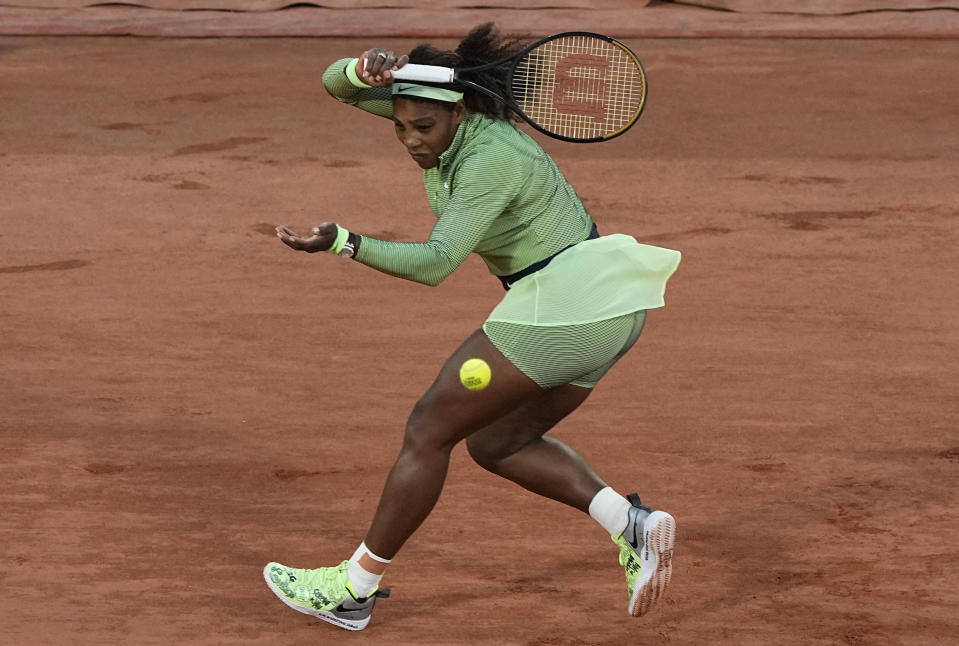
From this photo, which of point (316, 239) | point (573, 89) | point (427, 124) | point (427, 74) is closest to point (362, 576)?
point (316, 239)

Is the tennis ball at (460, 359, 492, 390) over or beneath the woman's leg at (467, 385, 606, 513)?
over

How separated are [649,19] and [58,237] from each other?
7000mm

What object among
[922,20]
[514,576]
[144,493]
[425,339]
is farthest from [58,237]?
[922,20]

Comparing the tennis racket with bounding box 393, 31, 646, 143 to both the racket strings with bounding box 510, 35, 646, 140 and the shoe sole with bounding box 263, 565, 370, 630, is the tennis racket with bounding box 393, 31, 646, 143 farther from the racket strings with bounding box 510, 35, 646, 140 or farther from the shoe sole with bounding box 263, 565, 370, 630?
the shoe sole with bounding box 263, 565, 370, 630

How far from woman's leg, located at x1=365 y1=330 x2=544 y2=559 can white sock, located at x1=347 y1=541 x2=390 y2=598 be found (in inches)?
2.5

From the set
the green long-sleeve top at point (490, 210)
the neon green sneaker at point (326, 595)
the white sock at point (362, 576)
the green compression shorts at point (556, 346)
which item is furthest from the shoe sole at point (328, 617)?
the green long-sleeve top at point (490, 210)

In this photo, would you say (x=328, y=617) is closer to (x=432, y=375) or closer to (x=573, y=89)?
(x=573, y=89)

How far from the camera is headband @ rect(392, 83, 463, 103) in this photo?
13.5 feet

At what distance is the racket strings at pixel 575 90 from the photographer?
439cm

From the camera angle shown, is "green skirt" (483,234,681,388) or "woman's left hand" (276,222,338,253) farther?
"green skirt" (483,234,681,388)

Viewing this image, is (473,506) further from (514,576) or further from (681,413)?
(681,413)

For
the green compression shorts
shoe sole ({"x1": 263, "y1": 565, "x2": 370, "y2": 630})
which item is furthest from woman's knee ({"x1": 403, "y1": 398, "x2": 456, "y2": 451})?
shoe sole ({"x1": 263, "y1": 565, "x2": 370, "y2": 630})

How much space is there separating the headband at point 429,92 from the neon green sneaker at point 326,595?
1.40m

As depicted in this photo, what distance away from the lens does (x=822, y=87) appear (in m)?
11.8
